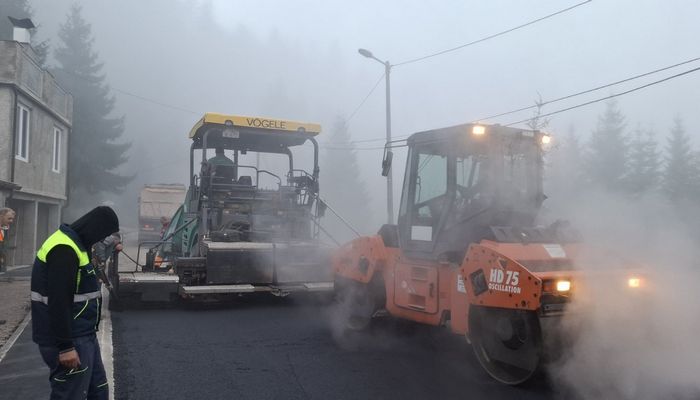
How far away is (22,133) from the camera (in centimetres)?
1561

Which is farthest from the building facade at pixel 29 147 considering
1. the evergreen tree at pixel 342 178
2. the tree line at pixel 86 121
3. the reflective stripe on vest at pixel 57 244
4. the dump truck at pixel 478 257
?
the evergreen tree at pixel 342 178

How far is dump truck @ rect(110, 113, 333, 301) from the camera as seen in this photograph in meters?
8.13

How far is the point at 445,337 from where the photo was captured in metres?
6.77

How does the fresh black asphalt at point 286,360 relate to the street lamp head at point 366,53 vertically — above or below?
below

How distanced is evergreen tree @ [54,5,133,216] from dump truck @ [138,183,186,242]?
1539 centimetres

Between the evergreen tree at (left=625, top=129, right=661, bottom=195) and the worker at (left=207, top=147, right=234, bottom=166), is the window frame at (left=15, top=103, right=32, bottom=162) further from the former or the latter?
the evergreen tree at (left=625, top=129, right=661, bottom=195)

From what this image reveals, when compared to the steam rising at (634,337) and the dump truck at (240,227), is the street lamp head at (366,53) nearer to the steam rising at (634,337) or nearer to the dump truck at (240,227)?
the dump truck at (240,227)

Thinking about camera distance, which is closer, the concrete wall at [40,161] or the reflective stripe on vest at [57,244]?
the reflective stripe on vest at [57,244]

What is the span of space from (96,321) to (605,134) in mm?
33118

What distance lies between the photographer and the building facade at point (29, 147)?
14.1 metres

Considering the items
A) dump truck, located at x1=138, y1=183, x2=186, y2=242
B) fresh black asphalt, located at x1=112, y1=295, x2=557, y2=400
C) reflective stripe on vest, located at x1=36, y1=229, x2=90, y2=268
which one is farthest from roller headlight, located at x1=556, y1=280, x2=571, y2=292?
dump truck, located at x1=138, y1=183, x2=186, y2=242

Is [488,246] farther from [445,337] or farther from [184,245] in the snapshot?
[184,245]

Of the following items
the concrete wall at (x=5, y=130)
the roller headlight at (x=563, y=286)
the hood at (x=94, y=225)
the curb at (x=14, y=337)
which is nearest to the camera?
the hood at (x=94, y=225)

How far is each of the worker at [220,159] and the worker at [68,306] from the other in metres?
6.28
